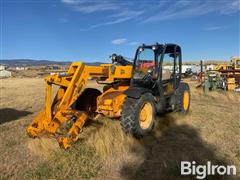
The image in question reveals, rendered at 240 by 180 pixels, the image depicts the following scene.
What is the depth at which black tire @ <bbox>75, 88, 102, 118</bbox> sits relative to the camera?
26.8ft

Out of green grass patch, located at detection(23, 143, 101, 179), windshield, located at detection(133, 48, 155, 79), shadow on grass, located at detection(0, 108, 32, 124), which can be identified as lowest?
green grass patch, located at detection(23, 143, 101, 179)

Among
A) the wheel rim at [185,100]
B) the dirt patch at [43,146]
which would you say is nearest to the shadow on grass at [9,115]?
the dirt patch at [43,146]

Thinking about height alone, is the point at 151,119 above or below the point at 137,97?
below

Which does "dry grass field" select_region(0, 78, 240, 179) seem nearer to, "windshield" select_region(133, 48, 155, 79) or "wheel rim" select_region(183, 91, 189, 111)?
"windshield" select_region(133, 48, 155, 79)

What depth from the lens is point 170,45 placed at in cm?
824

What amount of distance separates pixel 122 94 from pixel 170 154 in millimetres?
2174

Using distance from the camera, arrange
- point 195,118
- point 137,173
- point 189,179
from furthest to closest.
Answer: point 195,118
point 137,173
point 189,179

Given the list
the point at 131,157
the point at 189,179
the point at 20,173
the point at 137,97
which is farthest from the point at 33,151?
the point at 189,179

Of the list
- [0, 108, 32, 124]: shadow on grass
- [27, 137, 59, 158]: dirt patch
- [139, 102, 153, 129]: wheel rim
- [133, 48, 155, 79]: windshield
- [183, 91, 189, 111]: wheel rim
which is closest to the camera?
[27, 137, 59, 158]: dirt patch

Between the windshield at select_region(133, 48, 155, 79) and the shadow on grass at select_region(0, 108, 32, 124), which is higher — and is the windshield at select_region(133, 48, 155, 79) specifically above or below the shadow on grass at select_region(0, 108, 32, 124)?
above

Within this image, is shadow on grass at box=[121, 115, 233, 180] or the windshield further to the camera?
the windshield

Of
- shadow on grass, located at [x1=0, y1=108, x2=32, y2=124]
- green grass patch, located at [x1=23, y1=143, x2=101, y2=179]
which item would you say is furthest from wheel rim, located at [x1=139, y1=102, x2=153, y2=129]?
shadow on grass, located at [x1=0, y1=108, x2=32, y2=124]

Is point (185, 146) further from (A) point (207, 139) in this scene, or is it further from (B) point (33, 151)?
(B) point (33, 151)

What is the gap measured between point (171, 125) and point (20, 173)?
4.44 m
